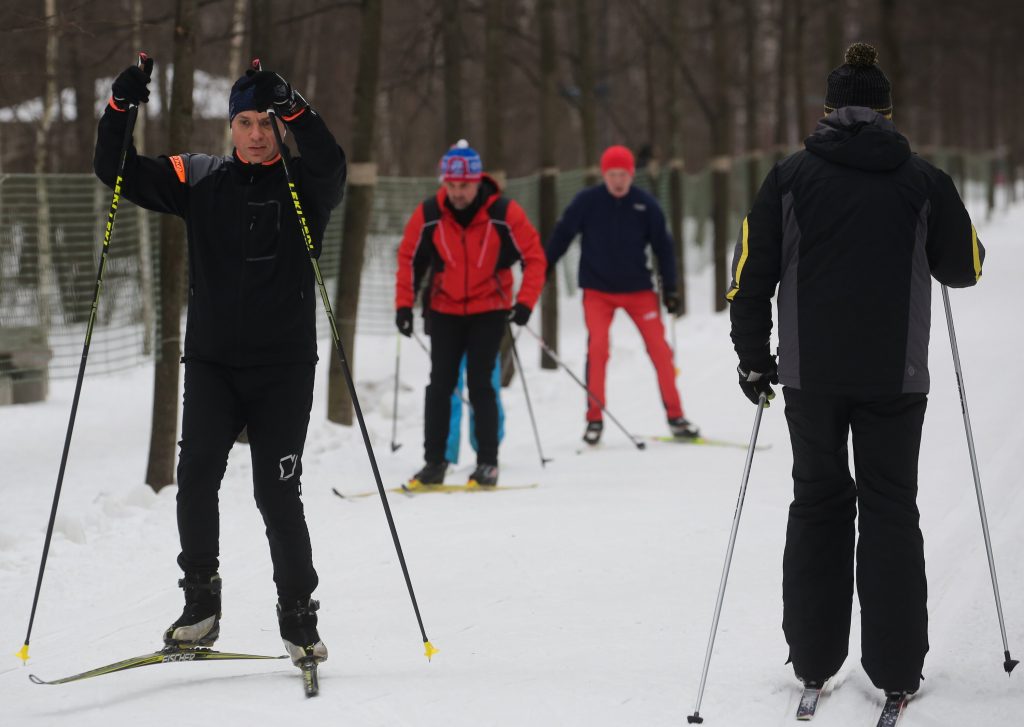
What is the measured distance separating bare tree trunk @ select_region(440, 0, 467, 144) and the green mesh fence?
1.44m

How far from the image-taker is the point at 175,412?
24.0 ft

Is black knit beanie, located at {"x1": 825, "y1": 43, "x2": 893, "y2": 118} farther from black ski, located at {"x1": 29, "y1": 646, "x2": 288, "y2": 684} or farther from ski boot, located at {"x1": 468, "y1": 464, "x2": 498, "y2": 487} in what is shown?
ski boot, located at {"x1": 468, "y1": 464, "x2": 498, "y2": 487}

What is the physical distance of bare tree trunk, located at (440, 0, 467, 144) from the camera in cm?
1121

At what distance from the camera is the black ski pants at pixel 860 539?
12.0 ft

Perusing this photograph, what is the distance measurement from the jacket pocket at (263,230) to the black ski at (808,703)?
2200mm

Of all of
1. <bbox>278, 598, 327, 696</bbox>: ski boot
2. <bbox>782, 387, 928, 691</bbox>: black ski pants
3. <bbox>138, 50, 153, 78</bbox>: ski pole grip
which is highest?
<bbox>138, 50, 153, 78</bbox>: ski pole grip

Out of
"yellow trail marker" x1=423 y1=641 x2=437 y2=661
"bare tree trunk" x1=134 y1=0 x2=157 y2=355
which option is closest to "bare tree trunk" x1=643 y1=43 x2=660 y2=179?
"bare tree trunk" x1=134 y1=0 x2=157 y2=355

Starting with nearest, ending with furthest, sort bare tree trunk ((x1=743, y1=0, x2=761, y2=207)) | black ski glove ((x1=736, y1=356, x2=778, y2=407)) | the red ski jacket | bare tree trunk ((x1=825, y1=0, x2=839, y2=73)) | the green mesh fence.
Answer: black ski glove ((x1=736, y1=356, x2=778, y2=407)) → the red ski jacket → the green mesh fence → bare tree trunk ((x1=825, y1=0, x2=839, y2=73)) → bare tree trunk ((x1=743, y1=0, x2=761, y2=207))

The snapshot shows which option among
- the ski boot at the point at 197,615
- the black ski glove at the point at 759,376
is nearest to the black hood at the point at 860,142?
the black ski glove at the point at 759,376

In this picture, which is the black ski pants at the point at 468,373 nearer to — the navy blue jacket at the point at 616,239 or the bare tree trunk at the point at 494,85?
the navy blue jacket at the point at 616,239

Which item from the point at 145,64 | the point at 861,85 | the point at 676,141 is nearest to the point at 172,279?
the point at 145,64

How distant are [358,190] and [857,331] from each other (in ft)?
19.1

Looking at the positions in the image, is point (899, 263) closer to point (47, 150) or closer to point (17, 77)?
point (17, 77)

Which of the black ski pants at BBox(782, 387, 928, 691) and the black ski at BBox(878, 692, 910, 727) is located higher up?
the black ski pants at BBox(782, 387, 928, 691)
